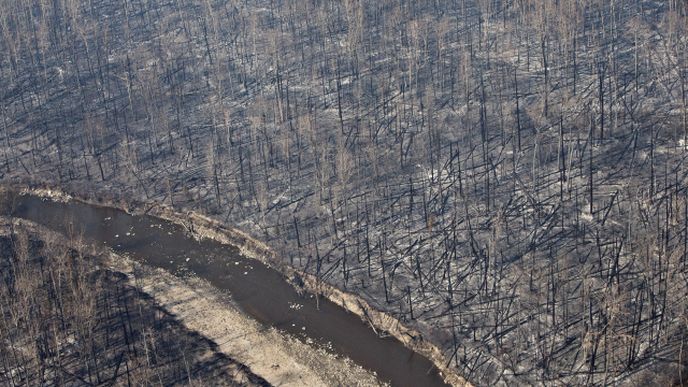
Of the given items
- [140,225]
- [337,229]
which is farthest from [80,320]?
[337,229]

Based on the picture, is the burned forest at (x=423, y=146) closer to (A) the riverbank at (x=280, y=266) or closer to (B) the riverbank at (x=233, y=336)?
(A) the riverbank at (x=280, y=266)

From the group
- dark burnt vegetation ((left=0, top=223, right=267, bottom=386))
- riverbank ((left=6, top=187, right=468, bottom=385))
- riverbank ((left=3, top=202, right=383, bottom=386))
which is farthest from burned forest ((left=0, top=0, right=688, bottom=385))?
riverbank ((left=3, top=202, right=383, bottom=386))

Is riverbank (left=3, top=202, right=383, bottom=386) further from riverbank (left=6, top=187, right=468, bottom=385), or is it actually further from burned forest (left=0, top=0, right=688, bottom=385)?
burned forest (left=0, top=0, right=688, bottom=385)

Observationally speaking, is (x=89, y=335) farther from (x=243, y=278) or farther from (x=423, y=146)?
(x=423, y=146)

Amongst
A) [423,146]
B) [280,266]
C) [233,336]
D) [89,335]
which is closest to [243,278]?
[280,266]

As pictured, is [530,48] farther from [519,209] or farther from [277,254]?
[277,254]

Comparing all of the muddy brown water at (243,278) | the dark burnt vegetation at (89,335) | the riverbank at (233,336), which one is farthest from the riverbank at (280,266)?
the dark burnt vegetation at (89,335)
